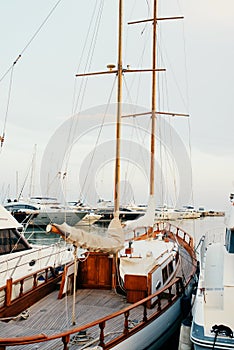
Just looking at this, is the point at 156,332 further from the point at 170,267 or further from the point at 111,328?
the point at 170,267

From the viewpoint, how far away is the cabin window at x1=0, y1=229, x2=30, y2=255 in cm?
1264

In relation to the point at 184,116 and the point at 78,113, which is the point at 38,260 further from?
the point at 184,116

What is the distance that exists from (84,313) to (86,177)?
21.3ft

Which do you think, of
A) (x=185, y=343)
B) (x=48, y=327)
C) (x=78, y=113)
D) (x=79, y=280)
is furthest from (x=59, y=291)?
(x=78, y=113)

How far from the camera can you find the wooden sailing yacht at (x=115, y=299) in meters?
6.81

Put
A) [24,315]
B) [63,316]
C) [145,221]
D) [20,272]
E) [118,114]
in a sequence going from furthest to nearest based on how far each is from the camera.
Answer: [20,272]
[145,221]
[118,114]
[63,316]
[24,315]

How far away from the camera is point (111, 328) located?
25.5ft

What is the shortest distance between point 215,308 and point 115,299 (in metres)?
2.87

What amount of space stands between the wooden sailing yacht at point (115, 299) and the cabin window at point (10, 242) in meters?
3.44

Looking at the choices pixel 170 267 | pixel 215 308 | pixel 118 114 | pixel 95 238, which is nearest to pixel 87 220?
pixel 170 267

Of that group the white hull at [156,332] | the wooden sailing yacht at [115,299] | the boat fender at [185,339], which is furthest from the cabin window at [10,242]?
the boat fender at [185,339]

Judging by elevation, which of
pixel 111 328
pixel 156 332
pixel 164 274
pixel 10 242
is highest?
pixel 10 242

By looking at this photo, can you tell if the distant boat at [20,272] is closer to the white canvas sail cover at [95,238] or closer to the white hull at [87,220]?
the white canvas sail cover at [95,238]

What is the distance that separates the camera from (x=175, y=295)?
985 cm
